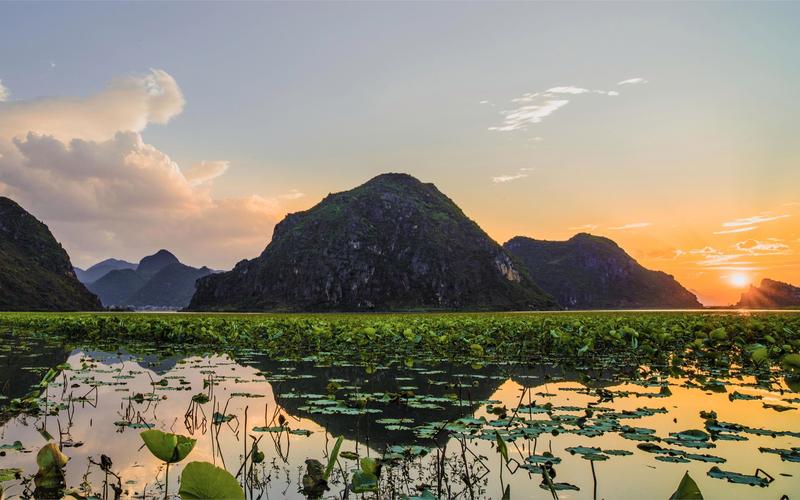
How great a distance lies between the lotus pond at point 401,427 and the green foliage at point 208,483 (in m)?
0.01

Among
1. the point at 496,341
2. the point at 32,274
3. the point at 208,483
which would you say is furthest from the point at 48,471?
the point at 32,274

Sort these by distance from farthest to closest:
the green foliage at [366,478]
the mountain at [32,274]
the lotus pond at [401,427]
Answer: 1. the mountain at [32,274]
2. the lotus pond at [401,427]
3. the green foliage at [366,478]

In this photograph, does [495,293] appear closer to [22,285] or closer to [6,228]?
[22,285]

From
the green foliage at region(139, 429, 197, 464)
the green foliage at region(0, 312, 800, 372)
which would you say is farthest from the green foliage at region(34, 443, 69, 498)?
the green foliage at region(0, 312, 800, 372)

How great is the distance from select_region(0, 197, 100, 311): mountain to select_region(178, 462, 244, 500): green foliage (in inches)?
7066

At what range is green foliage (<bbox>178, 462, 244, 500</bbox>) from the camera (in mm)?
3635

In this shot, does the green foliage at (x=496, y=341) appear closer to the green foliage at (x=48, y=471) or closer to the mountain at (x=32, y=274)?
the green foliage at (x=48, y=471)

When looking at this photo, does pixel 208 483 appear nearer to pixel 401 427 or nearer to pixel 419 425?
pixel 401 427

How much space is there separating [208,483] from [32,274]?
20799cm

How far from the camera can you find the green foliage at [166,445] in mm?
4323

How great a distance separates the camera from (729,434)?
27.0 feet

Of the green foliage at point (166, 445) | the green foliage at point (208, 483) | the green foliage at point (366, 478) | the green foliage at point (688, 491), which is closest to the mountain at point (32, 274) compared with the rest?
the green foliage at point (166, 445)

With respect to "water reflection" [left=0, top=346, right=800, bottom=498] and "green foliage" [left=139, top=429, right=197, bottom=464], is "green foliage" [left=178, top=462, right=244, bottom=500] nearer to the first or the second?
"green foliage" [left=139, top=429, right=197, bottom=464]

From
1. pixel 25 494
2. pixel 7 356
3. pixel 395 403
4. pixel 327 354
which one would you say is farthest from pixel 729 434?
pixel 7 356
